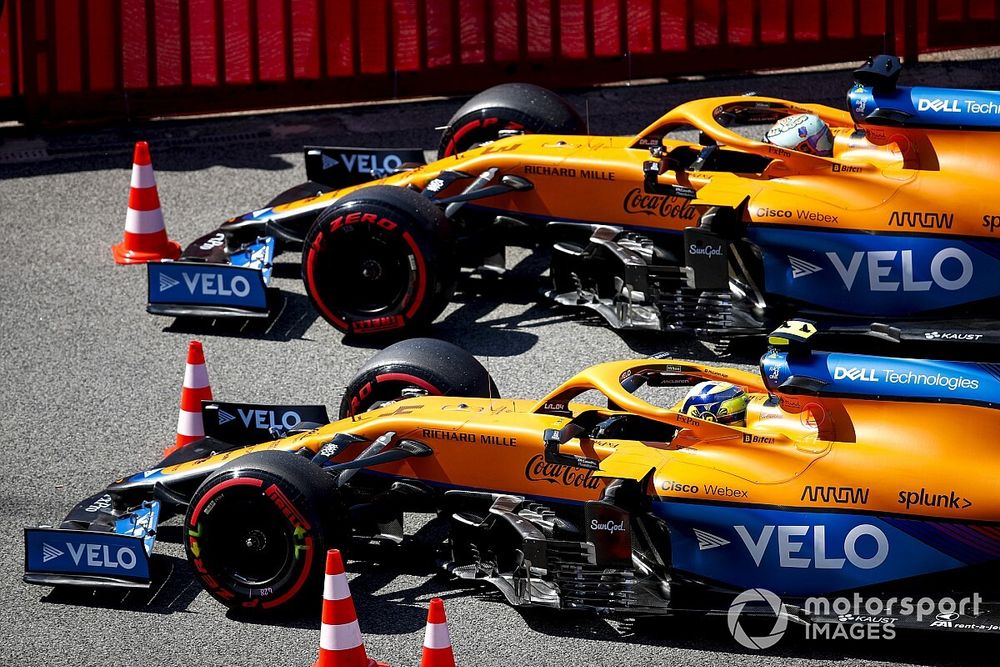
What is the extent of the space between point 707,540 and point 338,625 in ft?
5.41

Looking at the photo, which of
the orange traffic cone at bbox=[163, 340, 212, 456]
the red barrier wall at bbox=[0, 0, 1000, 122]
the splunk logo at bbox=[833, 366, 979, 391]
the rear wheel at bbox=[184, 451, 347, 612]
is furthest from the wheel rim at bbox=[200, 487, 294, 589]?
the red barrier wall at bbox=[0, 0, 1000, 122]

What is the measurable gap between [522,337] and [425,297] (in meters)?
0.72

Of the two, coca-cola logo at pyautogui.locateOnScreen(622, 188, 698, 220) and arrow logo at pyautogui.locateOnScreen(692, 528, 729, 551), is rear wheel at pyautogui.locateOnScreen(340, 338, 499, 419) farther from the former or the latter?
coca-cola logo at pyautogui.locateOnScreen(622, 188, 698, 220)

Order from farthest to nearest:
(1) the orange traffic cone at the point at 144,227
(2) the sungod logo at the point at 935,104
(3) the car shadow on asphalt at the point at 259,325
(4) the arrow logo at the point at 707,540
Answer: (1) the orange traffic cone at the point at 144,227, (3) the car shadow on asphalt at the point at 259,325, (2) the sungod logo at the point at 935,104, (4) the arrow logo at the point at 707,540

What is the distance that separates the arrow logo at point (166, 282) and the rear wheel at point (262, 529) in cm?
337

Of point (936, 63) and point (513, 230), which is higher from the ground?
point (936, 63)

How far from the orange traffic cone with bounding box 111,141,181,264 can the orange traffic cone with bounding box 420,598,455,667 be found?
5.97 meters

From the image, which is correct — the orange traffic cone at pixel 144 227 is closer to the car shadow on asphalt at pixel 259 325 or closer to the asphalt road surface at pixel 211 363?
the asphalt road surface at pixel 211 363

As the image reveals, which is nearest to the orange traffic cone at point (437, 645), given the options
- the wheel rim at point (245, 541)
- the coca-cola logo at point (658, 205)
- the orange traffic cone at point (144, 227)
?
the wheel rim at point (245, 541)

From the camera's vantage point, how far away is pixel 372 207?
1010cm

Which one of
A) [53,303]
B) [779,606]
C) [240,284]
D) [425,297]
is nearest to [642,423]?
[779,606]

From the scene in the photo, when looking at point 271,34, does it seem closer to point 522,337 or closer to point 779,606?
point 522,337

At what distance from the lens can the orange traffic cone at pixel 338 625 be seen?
258 inches

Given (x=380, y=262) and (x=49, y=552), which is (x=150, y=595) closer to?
(x=49, y=552)
